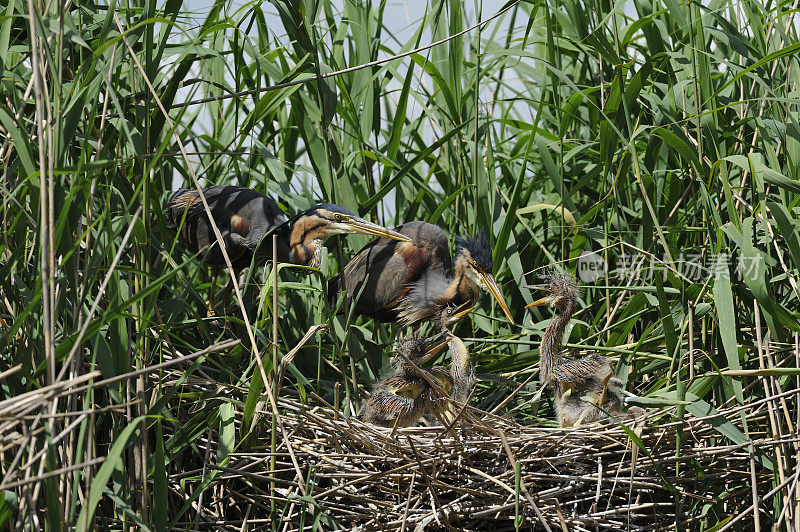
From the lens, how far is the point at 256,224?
10.8 ft

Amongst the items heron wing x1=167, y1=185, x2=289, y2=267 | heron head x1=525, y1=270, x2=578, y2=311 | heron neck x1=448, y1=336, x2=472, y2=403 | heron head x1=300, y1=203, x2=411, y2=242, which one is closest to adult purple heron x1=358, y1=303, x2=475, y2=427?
heron neck x1=448, y1=336, x2=472, y2=403

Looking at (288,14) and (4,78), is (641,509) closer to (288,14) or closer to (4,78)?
(288,14)

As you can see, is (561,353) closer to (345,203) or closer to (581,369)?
(581,369)

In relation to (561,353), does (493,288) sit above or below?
above

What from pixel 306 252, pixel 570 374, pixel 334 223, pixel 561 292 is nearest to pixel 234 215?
pixel 306 252

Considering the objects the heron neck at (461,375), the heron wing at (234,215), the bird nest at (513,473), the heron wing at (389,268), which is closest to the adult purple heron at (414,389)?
the heron neck at (461,375)

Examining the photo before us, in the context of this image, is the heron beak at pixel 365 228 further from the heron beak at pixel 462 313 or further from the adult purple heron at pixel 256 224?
the heron beak at pixel 462 313

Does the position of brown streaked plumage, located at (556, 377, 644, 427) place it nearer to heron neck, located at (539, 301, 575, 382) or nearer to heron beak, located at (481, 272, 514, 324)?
heron neck, located at (539, 301, 575, 382)

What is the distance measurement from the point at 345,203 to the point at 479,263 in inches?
23.2

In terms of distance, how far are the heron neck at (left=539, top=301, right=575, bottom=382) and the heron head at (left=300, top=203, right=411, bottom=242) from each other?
2.33 ft

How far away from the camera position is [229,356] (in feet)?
8.88

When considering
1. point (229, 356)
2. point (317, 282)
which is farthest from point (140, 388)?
point (317, 282)

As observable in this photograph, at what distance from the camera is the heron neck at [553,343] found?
2848 millimetres

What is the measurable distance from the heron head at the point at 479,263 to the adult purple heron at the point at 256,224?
0.78 ft
